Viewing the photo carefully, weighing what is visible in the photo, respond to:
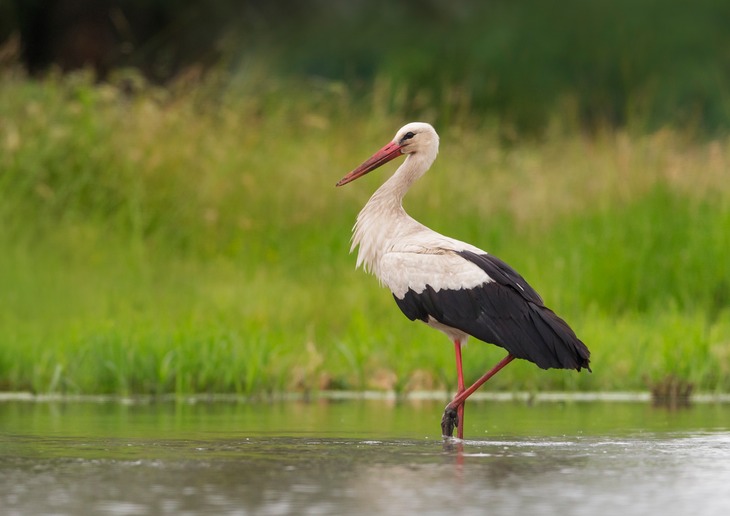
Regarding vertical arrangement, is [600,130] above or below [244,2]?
below

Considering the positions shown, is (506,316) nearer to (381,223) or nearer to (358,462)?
(381,223)

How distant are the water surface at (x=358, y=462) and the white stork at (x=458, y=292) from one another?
0.39m

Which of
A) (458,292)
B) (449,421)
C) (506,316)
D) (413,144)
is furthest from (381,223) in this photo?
(449,421)

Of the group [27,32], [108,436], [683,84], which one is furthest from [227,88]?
[683,84]

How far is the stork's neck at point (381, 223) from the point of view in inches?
329

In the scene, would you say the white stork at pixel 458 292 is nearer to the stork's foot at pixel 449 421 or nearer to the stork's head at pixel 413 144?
the stork's foot at pixel 449 421

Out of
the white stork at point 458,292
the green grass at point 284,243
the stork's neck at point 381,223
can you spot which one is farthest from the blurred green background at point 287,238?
the white stork at point 458,292

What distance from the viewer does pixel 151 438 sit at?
7141 millimetres

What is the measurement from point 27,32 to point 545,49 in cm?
873

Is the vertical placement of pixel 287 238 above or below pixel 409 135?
above

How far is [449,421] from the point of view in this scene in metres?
7.48

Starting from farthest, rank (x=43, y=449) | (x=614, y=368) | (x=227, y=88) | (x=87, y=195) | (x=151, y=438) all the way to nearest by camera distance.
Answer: (x=227, y=88), (x=87, y=195), (x=614, y=368), (x=151, y=438), (x=43, y=449)

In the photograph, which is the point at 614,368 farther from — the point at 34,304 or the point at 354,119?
the point at 354,119

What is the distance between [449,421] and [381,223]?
1.38 meters
